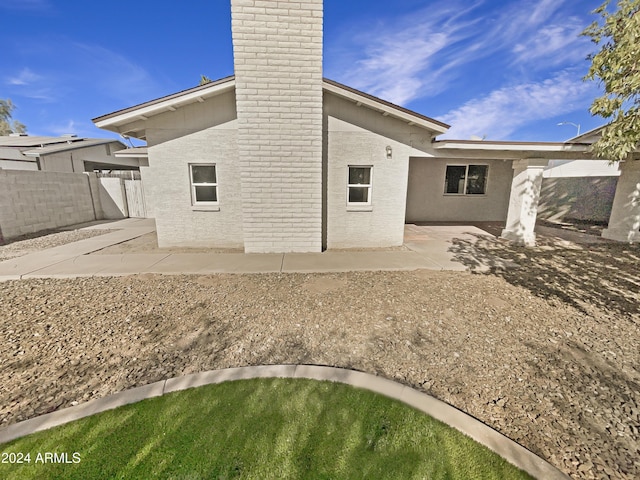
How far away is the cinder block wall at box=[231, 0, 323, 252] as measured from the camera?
6.66 meters

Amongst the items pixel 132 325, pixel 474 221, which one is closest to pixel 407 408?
pixel 132 325

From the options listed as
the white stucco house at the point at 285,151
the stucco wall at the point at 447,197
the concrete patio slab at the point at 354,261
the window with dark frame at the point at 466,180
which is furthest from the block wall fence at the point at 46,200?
the window with dark frame at the point at 466,180

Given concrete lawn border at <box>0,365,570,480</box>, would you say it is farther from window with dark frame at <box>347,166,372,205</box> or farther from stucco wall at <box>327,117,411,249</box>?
window with dark frame at <box>347,166,372,205</box>

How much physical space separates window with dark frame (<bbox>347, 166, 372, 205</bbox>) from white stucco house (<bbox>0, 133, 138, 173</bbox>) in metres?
19.3

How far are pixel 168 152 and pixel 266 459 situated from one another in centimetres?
820

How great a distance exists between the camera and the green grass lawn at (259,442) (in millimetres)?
2062

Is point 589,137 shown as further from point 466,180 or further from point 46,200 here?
point 46,200

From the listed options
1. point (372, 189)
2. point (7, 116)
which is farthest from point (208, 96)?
point (7, 116)

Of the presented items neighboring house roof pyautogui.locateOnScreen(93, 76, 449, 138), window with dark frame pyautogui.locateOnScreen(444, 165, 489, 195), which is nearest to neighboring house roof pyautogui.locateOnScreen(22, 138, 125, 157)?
neighboring house roof pyautogui.locateOnScreen(93, 76, 449, 138)

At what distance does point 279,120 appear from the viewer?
7.16 m

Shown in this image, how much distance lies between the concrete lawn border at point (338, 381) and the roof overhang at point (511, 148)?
7484 millimetres

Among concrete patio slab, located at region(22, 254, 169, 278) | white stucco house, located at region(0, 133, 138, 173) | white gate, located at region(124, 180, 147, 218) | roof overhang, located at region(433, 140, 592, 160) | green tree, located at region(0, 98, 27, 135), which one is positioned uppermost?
green tree, located at region(0, 98, 27, 135)

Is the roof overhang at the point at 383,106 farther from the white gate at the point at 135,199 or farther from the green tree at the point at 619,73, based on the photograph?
the white gate at the point at 135,199

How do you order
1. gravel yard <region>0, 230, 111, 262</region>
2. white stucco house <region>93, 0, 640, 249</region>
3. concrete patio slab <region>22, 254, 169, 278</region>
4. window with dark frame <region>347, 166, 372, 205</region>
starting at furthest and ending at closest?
1. window with dark frame <region>347, 166, 372, 205</region>
2. gravel yard <region>0, 230, 111, 262</region>
3. white stucco house <region>93, 0, 640, 249</region>
4. concrete patio slab <region>22, 254, 169, 278</region>
